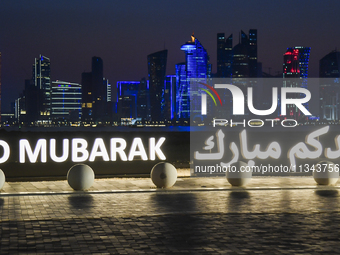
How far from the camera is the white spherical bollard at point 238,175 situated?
18.9 meters

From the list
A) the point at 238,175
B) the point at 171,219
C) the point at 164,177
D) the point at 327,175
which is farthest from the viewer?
the point at 327,175

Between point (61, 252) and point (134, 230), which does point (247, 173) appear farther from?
point (61, 252)

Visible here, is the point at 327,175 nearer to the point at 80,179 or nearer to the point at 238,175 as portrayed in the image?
the point at 238,175

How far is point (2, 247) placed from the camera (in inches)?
348

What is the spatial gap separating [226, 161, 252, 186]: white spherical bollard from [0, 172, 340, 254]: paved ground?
0.45 metres

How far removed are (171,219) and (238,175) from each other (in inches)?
291

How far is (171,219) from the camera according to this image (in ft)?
39.1

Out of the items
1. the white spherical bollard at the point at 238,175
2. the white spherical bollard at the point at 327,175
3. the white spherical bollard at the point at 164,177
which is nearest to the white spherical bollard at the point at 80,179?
the white spherical bollard at the point at 164,177

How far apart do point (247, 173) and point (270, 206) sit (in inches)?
194

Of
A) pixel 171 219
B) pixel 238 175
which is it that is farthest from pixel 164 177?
pixel 171 219

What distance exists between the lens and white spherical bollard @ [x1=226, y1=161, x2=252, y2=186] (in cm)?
1886

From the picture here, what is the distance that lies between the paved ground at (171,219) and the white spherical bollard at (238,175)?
1.48 ft

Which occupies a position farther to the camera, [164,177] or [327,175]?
[327,175]

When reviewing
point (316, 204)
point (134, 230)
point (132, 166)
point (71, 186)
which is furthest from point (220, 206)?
point (132, 166)
